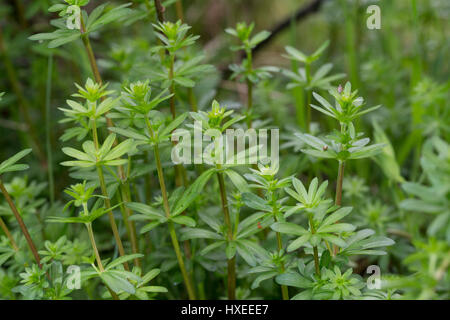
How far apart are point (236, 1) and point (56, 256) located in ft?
8.26

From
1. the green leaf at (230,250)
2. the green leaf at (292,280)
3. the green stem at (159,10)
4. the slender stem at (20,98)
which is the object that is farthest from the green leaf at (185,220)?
the slender stem at (20,98)

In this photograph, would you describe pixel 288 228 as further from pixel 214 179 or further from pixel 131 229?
pixel 214 179

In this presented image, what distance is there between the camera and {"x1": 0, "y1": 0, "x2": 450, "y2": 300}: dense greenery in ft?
3.32

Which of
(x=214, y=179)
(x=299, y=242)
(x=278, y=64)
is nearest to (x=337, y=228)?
(x=299, y=242)

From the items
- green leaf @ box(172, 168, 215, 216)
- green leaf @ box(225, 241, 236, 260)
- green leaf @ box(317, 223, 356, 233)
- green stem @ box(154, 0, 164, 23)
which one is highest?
green stem @ box(154, 0, 164, 23)

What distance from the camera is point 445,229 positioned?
0.77m

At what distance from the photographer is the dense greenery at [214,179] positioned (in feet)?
3.32

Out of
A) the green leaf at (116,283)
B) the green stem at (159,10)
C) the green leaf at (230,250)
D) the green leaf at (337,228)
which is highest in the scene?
the green stem at (159,10)

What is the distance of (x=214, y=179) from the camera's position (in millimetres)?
1567

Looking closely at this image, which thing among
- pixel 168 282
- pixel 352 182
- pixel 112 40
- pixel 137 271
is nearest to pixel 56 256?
pixel 137 271

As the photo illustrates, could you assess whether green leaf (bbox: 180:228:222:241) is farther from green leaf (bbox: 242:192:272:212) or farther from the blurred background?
the blurred background

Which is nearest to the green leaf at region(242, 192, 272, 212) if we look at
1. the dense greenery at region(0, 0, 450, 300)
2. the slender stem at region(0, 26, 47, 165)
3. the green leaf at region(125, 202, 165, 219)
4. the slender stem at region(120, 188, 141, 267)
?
the dense greenery at region(0, 0, 450, 300)

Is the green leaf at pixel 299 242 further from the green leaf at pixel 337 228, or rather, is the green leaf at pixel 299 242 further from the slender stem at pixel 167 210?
the slender stem at pixel 167 210
